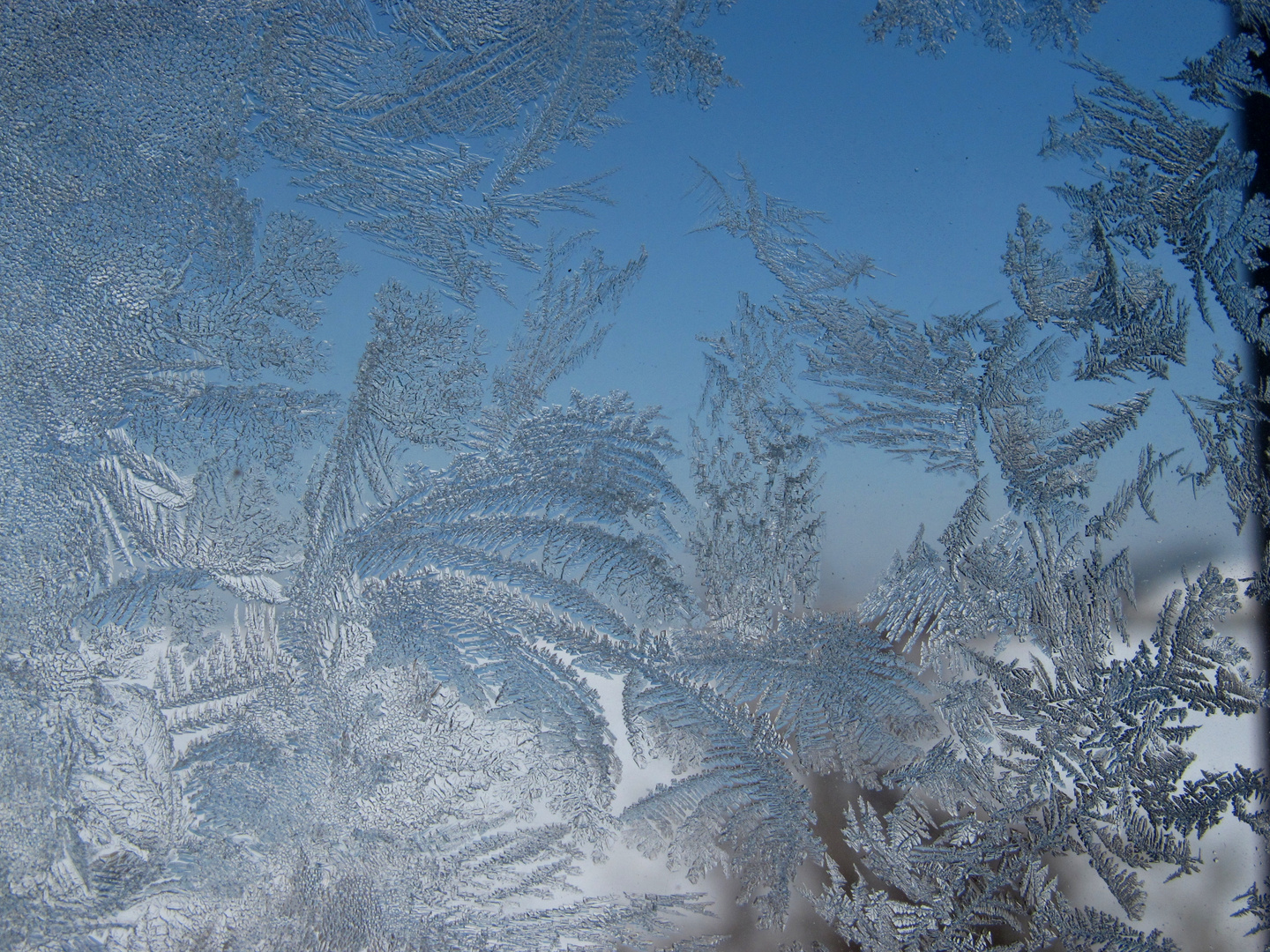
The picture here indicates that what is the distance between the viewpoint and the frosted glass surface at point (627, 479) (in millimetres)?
461

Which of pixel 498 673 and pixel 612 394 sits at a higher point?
pixel 612 394

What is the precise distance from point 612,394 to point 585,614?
150 millimetres

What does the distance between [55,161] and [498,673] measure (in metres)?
0.48

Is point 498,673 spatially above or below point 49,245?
below

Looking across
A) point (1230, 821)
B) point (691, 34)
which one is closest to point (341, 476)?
point (691, 34)

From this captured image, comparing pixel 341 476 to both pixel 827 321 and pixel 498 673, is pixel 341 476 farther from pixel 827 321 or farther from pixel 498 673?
pixel 827 321

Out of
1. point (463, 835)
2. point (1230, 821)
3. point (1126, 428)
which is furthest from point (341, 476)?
point (1230, 821)

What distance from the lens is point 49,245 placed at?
51 centimetres

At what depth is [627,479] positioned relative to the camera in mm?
484

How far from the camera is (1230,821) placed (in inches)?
17.9

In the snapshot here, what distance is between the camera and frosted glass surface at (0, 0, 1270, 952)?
461mm

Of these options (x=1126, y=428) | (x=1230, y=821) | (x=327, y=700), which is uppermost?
(x=1126, y=428)

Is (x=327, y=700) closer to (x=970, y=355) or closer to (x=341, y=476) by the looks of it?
(x=341, y=476)

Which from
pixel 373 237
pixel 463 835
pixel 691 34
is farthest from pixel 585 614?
pixel 691 34
